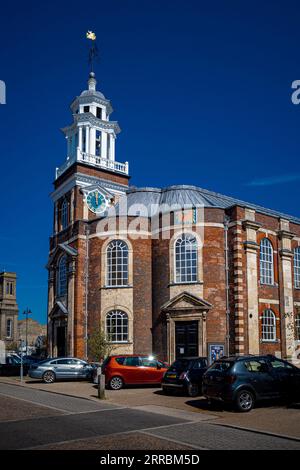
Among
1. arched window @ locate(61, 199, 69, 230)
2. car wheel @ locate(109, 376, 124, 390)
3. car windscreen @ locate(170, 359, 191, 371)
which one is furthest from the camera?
arched window @ locate(61, 199, 69, 230)

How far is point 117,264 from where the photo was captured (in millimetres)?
31297

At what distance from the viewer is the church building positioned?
28.1 m

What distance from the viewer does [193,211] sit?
2930 centimetres

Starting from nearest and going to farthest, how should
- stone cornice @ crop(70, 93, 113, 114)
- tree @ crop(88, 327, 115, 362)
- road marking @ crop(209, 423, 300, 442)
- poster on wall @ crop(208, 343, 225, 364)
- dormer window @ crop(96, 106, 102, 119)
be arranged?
1. road marking @ crop(209, 423, 300, 442)
2. poster on wall @ crop(208, 343, 225, 364)
3. tree @ crop(88, 327, 115, 362)
4. stone cornice @ crop(70, 93, 113, 114)
5. dormer window @ crop(96, 106, 102, 119)

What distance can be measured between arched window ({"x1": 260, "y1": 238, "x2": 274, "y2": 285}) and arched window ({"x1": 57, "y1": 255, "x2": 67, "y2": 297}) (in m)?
13.2

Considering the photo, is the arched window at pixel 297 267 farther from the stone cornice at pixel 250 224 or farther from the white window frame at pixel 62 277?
the white window frame at pixel 62 277

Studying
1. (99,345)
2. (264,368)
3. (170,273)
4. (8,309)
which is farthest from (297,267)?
(8,309)

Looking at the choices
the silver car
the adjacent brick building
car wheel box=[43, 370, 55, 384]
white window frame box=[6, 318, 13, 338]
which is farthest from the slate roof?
white window frame box=[6, 318, 13, 338]

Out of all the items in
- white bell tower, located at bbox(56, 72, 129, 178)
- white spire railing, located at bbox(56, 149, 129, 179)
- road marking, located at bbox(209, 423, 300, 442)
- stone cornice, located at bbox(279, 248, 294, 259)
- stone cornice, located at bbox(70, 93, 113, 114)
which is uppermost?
stone cornice, located at bbox(70, 93, 113, 114)

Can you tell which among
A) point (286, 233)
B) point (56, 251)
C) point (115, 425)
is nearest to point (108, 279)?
point (56, 251)

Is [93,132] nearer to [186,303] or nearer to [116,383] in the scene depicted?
[186,303]

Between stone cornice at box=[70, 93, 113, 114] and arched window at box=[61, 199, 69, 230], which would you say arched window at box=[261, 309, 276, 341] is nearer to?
arched window at box=[61, 199, 69, 230]

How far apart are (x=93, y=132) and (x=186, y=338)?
1753 cm

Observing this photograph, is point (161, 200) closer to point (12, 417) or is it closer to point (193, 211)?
point (193, 211)
